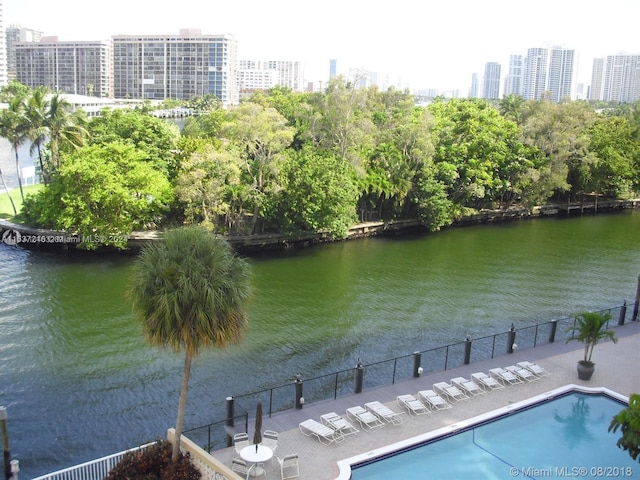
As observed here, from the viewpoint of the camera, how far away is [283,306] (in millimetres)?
35031

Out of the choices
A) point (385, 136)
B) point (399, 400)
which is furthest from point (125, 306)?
point (385, 136)

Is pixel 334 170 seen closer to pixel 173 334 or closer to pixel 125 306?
pixel 125 306

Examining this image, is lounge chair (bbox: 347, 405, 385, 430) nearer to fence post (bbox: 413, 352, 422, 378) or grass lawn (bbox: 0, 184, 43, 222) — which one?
fence post (bbox: 413, 352, 422, 378)

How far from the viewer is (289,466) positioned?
16.7 metres

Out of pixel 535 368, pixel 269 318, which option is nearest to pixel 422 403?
pixel 535 368

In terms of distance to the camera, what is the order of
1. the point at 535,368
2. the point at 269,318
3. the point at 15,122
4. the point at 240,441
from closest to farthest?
the point at 240,441, the point at 535,368, the point at 269,318, the point at 15,122

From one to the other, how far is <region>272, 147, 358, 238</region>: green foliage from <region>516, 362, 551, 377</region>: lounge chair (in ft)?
82.7

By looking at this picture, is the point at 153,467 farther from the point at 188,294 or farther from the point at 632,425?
the point at 632,425

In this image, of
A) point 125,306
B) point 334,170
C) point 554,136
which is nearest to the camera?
point 125,306

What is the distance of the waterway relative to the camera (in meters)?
22.8

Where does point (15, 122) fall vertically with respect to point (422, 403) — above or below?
above

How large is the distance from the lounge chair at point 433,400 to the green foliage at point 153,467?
8.24m

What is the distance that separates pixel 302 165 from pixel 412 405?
30.0 meters

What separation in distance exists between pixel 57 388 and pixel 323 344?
1149 cm
